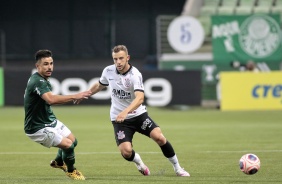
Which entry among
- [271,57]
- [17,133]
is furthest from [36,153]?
[271,57]

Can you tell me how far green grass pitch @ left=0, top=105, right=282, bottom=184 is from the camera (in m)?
11.7

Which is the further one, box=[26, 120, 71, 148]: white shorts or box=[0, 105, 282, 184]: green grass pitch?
box=[0, 105, 282, 184]: green grass pitch

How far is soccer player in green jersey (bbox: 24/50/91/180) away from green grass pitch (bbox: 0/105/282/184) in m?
0.42

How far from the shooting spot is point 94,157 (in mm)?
14828

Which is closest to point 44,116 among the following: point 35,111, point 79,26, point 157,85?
point 35,111

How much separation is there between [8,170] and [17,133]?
24.1 feet

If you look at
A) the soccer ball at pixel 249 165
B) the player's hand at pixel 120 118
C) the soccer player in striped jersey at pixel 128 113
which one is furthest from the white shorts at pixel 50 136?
the soccer ball at pixel 249 165

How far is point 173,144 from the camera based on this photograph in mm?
17094

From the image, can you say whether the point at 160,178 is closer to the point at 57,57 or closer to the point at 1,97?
the point at 1,97

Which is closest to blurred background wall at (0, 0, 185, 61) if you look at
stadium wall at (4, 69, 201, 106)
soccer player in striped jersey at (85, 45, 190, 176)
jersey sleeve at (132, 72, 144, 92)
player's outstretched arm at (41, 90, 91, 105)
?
stadium wall at (4, 69, 201, 106)

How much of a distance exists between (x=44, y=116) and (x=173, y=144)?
19.3 ft

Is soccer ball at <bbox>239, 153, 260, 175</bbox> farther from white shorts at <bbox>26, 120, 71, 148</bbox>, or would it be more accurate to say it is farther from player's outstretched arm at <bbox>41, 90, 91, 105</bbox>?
white shorts at <bbox>26, 120, 71, 148</bbox>

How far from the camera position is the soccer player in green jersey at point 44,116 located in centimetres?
1133

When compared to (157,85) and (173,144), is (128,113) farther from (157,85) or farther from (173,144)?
(157,85)
